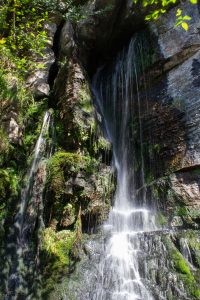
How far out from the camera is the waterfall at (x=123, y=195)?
424 centimetres

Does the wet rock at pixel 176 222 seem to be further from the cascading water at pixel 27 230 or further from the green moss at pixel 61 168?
the cascading water at pixel 27 230

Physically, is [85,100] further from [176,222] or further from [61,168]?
[176,222]

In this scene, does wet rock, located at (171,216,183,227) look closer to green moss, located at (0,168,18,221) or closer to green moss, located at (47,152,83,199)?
green moss, located at (47,152,83,199)

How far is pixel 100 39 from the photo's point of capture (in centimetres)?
961

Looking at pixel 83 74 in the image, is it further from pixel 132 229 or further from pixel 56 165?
pixel 132 229

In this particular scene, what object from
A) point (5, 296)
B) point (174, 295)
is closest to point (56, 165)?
point (5, 296)

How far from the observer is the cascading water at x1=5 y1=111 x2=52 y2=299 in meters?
4.46

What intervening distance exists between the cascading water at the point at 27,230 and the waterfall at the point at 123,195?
47.4 inches

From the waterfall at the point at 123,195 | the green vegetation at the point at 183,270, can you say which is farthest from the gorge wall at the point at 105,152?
the waterfall at the point at 123,195

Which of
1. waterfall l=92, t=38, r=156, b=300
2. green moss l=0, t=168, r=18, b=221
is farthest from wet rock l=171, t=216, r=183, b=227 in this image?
green moss l=0, t=168, r=18, b=221

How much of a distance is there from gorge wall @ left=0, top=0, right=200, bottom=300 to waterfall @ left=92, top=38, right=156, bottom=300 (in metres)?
0.15

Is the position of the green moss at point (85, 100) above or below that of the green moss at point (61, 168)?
above

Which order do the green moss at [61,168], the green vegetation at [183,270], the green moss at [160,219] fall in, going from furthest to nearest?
the green moss at [160,219], the green moss at [61,168], the green vegetation at [183,270]

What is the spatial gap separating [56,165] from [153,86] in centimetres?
424
